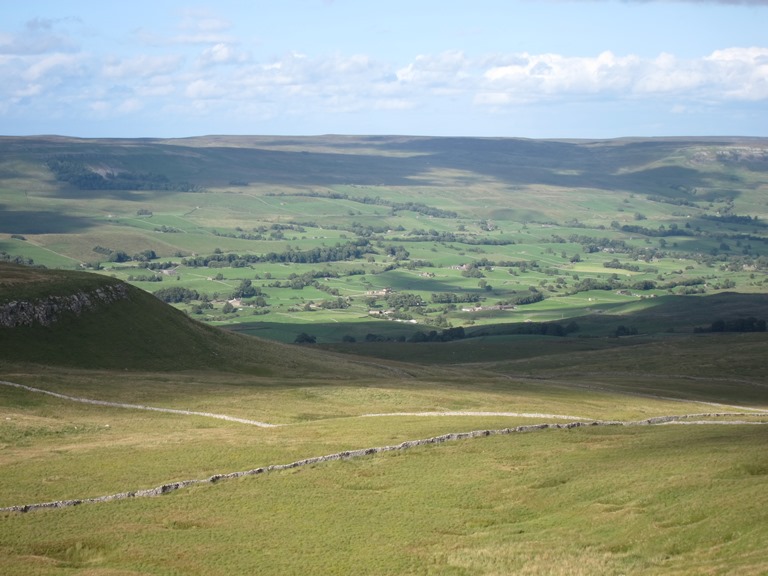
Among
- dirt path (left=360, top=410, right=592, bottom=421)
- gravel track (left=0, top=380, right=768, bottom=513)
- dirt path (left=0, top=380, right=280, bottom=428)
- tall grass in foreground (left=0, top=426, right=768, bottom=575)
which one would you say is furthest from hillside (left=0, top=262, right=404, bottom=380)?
tall grass in foreground (left=0, top=426, right=768, bottom=575)

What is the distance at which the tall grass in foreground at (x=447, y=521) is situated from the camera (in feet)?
135

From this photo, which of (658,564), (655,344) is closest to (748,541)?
(658,564)

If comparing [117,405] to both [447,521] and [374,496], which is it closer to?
[374,496]

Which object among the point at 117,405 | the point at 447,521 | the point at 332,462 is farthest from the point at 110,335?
the point at 447,521

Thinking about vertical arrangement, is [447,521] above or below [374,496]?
above

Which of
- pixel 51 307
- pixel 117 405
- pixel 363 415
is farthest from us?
pixel 51 307

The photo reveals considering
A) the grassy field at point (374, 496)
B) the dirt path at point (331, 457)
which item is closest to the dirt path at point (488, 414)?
the grassy field at point (374, 496)

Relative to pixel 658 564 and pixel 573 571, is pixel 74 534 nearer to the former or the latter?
pixel 573 571

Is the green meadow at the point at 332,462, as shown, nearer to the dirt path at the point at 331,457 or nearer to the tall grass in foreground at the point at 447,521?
the tall grass in foreground at the point at 447,521

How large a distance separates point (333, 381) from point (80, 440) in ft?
143

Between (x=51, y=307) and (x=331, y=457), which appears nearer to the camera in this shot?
(x=331, y=457)

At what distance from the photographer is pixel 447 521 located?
4953 centimetres

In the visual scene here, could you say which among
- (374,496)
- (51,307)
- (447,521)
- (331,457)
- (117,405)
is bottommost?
(117,405)

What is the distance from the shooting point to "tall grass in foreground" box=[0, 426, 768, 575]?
135 ft
